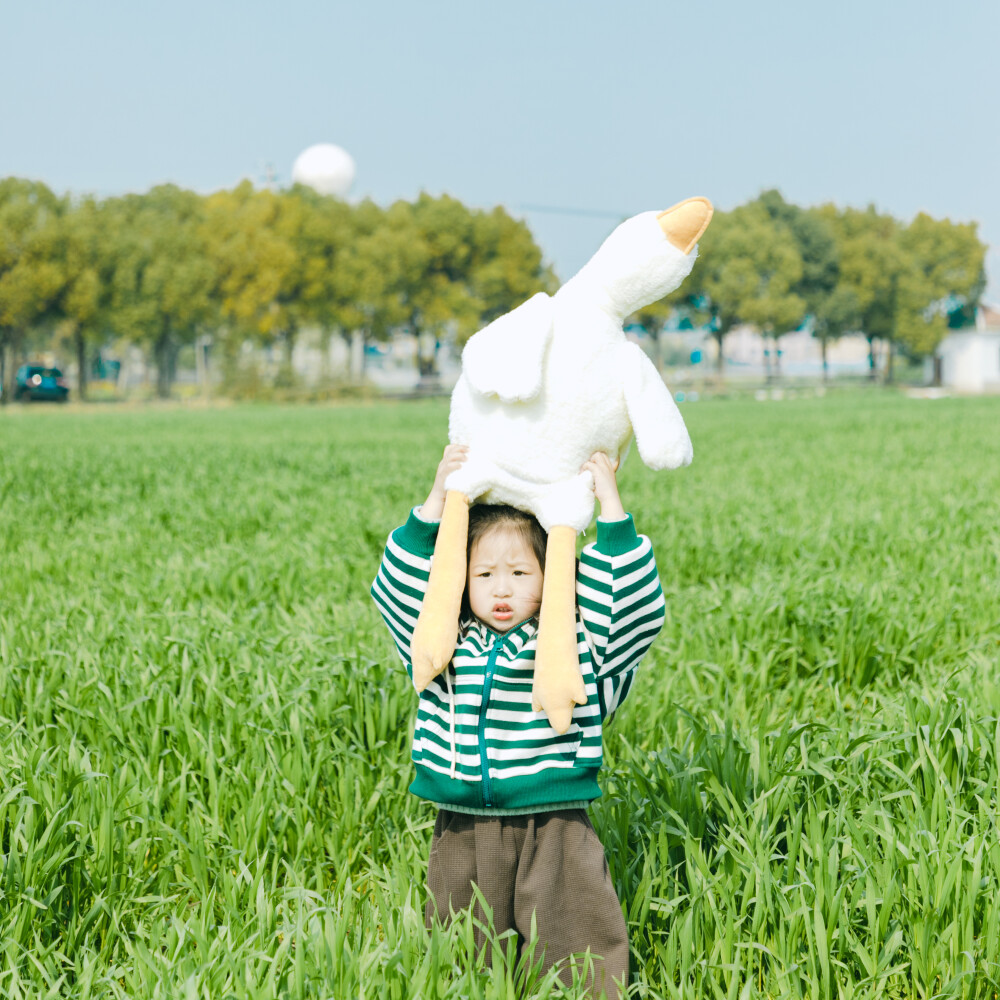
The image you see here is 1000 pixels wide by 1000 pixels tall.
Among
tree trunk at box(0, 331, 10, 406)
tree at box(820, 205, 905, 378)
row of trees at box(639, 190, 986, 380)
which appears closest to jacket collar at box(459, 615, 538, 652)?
tree trunk at box(0, 331, 10, 406)

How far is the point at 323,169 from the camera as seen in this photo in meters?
56.0

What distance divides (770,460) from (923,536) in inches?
Result: 243

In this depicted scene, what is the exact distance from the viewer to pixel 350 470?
11.4m

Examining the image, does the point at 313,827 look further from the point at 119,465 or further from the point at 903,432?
the point at 903,432

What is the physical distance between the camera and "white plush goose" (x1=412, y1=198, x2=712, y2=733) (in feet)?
6.57

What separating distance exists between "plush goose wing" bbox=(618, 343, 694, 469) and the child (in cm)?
10

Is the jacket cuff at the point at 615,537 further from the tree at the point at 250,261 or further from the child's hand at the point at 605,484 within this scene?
the tree at the point at 250,261

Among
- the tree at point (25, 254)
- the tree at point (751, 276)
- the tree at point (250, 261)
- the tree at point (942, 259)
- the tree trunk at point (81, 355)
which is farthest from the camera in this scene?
the tree at point (942, 259)

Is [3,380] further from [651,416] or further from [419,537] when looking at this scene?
[651,416]

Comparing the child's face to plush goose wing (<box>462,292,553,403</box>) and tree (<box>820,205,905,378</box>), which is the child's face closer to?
plush goose wing (<box>462,292,553,403</box>)

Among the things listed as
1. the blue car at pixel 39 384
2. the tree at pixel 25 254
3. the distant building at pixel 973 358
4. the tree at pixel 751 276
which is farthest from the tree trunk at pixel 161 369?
the distant building at pixel 973 358

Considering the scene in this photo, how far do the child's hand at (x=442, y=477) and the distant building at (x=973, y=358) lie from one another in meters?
67.8

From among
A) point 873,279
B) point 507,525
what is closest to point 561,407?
point 507,525

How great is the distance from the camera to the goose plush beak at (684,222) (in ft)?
6.73
